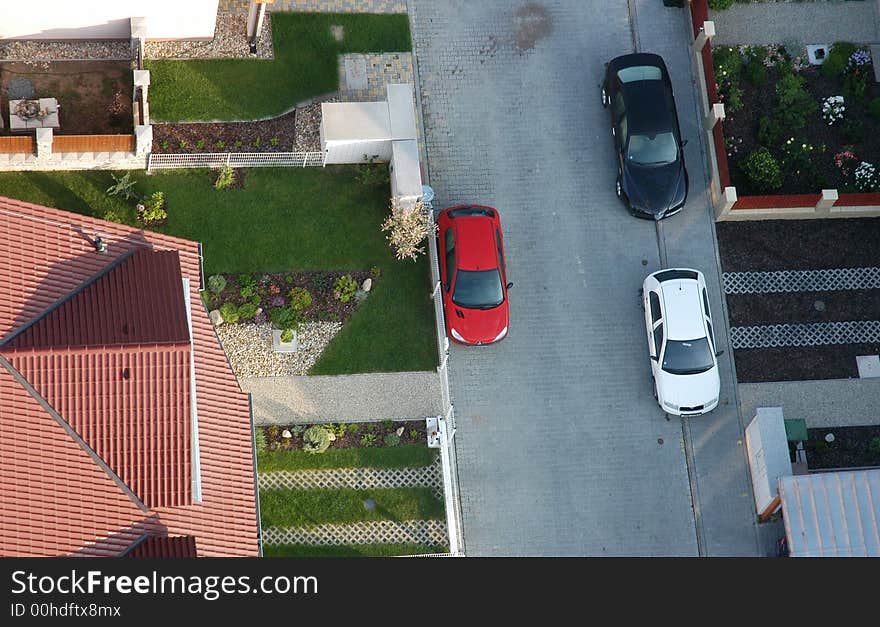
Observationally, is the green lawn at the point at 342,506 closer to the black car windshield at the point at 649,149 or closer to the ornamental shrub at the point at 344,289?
the ornamental shrub at the point at 344,289

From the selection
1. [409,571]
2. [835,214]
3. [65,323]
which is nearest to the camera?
[409,571]

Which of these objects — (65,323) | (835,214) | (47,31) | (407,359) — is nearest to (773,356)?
(835,214)

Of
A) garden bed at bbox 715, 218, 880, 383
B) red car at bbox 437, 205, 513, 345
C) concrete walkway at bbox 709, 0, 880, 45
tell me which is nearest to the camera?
red car at bbox 437, 205, 513, 345

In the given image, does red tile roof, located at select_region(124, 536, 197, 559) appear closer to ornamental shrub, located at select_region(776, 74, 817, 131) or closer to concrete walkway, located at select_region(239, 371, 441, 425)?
concrete walkway, located at select_region(239, 371, 441, 425)

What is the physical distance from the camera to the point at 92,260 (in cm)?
2745

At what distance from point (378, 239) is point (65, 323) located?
9.68m

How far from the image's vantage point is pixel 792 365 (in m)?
33.6

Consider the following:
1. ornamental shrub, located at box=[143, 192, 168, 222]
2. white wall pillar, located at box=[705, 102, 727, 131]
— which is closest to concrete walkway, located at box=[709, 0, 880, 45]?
white wall pillar, located at box=[705, 102, 727, 131]

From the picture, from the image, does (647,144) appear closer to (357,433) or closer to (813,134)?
(813,134)

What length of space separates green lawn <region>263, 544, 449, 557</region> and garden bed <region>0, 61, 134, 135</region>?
1220 centimetres

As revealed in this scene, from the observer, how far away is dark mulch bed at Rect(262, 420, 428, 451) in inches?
1240

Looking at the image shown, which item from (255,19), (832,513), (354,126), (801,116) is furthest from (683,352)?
(255,19)

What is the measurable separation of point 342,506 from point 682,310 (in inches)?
417

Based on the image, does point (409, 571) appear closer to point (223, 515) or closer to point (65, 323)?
point (223, 515)
